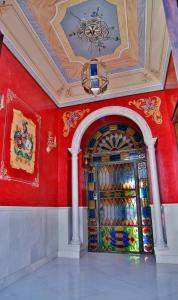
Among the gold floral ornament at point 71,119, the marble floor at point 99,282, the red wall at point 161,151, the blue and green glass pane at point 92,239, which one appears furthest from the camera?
the gold floral ornament at point 71,119

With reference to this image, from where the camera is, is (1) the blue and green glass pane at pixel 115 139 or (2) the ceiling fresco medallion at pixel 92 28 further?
(1) the blue and green glass pane at pixel 115 139

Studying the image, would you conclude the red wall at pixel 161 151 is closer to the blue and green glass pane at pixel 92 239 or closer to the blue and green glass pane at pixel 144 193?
the blue and green glass pane at pixel 144 193

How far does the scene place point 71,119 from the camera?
5.08 meters

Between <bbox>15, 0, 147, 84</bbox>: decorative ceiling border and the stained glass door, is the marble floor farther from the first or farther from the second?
<bbox>15, 0, 147, 84</bbox>: decorative ceiling border

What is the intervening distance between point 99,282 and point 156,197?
1.89 metres

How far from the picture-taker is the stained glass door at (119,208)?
14.9 feet

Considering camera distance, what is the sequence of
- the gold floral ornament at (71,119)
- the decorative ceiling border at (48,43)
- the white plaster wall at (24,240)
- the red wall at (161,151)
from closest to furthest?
the white plaster wall at (24,240)
the decorative ceiling border at (48,43)
the red wall at (161,151)
the gold floral ornament at (71,119)

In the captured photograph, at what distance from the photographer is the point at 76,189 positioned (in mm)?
4633

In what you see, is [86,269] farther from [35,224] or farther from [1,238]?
[1,238]

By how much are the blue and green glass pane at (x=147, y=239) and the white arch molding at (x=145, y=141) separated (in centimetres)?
42

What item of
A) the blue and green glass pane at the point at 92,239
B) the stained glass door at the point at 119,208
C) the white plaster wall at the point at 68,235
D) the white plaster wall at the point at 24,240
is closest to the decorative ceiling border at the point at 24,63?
the stained glass door at the point at 119,208

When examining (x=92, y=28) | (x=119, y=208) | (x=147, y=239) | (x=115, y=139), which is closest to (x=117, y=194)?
(x=119, y=208)

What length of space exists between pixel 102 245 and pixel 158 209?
1.59m

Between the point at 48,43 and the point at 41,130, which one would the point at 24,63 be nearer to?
the point at 48,43
